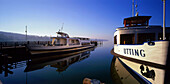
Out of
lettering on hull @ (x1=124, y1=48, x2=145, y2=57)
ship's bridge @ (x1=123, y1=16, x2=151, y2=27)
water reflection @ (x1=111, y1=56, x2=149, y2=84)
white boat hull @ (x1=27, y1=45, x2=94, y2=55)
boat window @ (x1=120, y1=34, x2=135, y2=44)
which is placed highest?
ship's bridge @ (x1=123, y1=16, x2=151, y2=27)

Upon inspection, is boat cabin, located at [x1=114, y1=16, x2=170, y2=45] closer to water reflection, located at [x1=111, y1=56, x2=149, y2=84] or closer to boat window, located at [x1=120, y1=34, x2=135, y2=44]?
boat window, located at [x1=120, y1=34, x2=135, y2=44]

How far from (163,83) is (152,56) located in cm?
147

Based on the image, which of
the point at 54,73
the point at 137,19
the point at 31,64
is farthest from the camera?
the point at 31,64

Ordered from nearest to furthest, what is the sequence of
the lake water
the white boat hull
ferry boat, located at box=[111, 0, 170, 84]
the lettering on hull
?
ferry boat, located at box=[111, 0, 170, 84]
the lettering on hull
the lake water
the white boat hull

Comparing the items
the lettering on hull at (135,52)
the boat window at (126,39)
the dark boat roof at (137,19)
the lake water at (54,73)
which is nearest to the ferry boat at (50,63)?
the lake water at (54,73)

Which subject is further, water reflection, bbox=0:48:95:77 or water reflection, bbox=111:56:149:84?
water reflection, bbox=0:48:95:77

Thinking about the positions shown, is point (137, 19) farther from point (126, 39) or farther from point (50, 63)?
point (50, 63)

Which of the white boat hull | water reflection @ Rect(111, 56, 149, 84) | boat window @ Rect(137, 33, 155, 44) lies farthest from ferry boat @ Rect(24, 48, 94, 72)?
boat window @ Rect(137, 33, 155, 44)

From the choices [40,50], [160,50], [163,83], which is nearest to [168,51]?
[160,50]

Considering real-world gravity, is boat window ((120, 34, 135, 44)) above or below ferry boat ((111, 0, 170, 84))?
above

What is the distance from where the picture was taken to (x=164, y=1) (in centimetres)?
478

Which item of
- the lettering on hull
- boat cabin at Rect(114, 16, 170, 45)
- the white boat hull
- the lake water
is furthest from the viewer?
the white boat hull

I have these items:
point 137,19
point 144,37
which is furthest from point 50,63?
point 137,19

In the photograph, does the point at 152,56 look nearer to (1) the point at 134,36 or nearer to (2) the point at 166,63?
(2) the point at 166,63
